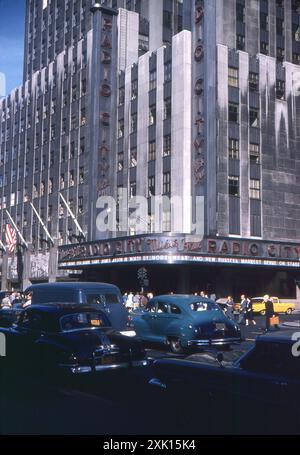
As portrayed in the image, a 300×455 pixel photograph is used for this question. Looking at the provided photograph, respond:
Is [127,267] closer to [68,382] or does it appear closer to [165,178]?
[165,178]

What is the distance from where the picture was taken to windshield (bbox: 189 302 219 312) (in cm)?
1623

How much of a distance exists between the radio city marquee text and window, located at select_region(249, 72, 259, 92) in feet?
42.7

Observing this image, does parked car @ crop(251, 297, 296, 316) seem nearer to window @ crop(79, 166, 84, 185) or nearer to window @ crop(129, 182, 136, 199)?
window @ crop(129, 182, 136, 199)

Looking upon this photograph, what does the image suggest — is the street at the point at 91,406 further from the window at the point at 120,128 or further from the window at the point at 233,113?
the window at the point at 120,128

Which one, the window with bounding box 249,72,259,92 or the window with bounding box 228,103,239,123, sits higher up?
the window with bounding box 249,72,259,92

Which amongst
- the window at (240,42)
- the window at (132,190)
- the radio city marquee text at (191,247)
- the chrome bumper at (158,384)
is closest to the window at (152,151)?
the window at (132,190)

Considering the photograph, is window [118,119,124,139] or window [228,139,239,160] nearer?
window [228,139,239,160]

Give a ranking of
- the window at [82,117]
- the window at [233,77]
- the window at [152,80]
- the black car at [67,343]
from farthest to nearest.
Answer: the window at [82,117] → the window at [152,80] → the window at [233,77] → the black car at [67,343]

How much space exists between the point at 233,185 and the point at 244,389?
1379 inches

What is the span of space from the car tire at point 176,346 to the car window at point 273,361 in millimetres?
9132

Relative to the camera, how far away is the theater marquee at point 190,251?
3638 cm

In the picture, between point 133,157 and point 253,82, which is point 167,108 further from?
point 253,82

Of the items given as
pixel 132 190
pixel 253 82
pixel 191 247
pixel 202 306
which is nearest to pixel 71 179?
pixel 132 190

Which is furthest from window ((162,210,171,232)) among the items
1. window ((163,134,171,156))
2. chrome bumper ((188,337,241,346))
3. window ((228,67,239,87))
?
chrome bumper ((188,337,241,346))
